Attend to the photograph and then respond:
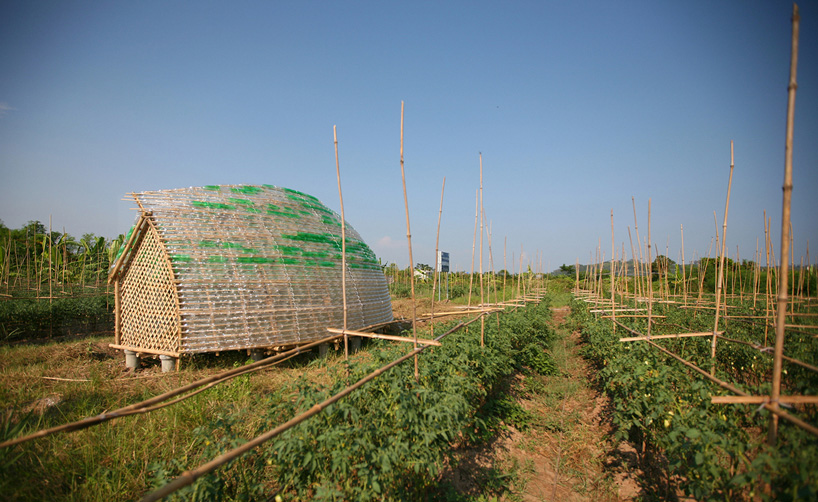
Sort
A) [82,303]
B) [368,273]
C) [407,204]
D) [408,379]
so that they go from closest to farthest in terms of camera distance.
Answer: [408,379], [407,204], [368,273], [82,303]

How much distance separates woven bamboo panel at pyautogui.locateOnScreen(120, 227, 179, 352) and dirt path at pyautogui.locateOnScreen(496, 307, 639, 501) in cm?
701

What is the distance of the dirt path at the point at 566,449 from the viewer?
430cm

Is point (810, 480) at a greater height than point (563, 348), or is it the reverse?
point (810, 480)

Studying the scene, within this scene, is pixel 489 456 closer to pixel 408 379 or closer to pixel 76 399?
pixel 408 379

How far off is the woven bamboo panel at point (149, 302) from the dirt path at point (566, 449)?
23.0 ft

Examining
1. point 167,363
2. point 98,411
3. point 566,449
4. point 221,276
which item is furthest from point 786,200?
point 167,363

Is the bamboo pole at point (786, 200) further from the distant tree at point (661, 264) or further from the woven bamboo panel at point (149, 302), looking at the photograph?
the distant tree at point (661, 264)

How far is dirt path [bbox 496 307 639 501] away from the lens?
14.1 ft

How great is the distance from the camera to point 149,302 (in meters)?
8.18

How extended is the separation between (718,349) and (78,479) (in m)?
8.97

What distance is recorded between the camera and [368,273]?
1127 centimetres

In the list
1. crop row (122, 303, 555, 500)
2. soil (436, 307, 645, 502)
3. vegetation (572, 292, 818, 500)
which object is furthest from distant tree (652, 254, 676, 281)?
crop row (122, 303, 555, 500)

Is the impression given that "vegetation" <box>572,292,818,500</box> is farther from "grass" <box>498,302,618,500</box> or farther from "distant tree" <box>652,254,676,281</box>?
"distant tree" <box>652,254,676,281</box>

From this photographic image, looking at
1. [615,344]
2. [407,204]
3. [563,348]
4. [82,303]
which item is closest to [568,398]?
[615,344]
